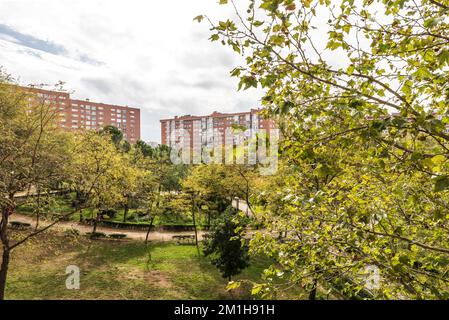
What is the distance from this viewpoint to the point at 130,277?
52.4ft

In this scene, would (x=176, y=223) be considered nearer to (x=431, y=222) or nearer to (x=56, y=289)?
(x=56, y=289)

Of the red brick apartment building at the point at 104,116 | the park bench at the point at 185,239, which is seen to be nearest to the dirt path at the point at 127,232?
the park bench at the point at 185,239

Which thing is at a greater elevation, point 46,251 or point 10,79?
point 10,79

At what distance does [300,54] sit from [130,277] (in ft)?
52.6

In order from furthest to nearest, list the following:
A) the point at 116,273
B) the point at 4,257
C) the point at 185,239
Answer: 1. the point at 185,239
2. the point at 116,273
3. the point at 4,257

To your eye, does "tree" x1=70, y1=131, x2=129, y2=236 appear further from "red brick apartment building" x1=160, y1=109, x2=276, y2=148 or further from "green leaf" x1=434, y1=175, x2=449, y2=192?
Result: "red brick apartment building" x1=160, y1=109, x2=276, y2=148

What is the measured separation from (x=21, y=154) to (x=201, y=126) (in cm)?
7937

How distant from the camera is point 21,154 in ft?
34.9

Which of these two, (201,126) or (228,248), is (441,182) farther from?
(201,126)

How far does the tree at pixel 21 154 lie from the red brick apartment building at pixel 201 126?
6607 centimetres

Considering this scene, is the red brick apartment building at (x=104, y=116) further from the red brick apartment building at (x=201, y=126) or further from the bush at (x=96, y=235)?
the bush at (x=96, y=235)

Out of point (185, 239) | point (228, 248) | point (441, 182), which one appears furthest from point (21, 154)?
point (185, 239)

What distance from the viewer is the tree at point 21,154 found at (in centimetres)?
1013
